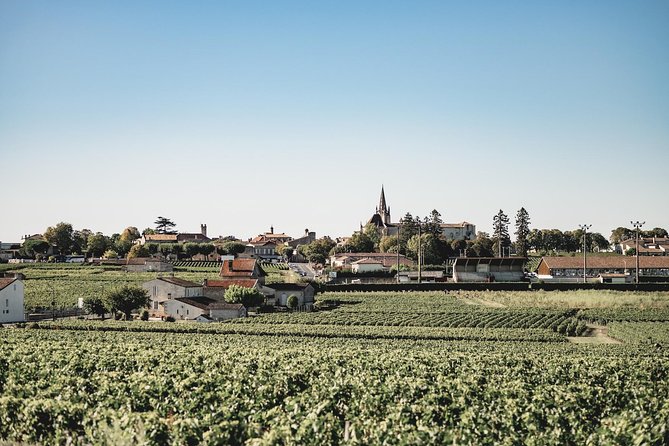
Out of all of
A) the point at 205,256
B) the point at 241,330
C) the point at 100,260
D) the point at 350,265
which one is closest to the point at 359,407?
the point at 241,330

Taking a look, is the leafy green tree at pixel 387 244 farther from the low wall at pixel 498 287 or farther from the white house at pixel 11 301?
the white house at pixel 11 301

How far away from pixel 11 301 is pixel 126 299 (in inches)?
404

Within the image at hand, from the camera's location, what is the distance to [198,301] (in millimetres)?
66188

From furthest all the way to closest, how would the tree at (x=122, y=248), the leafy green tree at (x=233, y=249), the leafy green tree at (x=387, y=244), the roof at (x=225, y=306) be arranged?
1. the leafy green tree at (x=387, y=244)
2. the leafy green tree at (x=233, y=249)
3. the tree at (x=122, y=248)
4. the roof at (x=225, y=306)

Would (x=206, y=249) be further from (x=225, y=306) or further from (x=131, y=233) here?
(x=225, y=306)

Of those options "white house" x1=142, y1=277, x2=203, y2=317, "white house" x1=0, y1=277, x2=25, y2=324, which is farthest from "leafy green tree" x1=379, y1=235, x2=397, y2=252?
"white house" x1=0, y1=277, x2=25, y2=324

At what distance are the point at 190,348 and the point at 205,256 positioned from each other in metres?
121

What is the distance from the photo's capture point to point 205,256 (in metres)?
152

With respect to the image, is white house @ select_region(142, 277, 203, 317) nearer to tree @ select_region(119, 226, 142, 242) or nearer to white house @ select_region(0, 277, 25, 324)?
white house @ select_region(0, 277, 25, 324)

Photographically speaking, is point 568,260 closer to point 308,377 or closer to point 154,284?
point 154,284

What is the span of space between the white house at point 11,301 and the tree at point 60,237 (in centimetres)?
10471

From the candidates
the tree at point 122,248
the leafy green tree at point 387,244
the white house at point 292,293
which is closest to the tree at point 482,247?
the leafy green tree at point 387,244

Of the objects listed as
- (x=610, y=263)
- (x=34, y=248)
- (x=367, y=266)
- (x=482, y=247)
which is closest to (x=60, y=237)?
(x=34, y=248)

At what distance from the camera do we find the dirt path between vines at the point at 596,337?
47969mm
